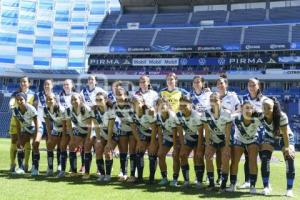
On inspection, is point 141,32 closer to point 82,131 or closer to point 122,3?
point 122,3

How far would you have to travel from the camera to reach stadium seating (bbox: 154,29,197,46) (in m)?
52.3

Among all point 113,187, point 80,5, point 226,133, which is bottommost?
point 113,187

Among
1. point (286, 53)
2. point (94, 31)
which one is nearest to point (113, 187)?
point (286, 53)

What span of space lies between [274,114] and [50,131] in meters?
5.17

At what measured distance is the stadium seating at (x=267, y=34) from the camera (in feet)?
159

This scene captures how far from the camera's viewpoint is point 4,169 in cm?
1121

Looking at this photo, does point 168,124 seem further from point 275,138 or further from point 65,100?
point 65,100

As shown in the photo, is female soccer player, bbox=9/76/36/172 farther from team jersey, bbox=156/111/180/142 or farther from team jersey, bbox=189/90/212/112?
team jersey, bbox=189/90/212/112

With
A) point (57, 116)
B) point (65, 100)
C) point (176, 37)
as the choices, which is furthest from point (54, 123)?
point (176, 37)

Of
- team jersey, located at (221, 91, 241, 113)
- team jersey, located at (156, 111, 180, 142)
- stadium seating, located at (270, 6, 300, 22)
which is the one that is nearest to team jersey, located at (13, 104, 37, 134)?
team jersey, located at (156, 111, 180, 142)

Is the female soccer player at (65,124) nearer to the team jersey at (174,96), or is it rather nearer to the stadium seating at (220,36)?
the team jersey at (174,96)

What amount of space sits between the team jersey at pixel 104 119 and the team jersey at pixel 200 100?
1784mm

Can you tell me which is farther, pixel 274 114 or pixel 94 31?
pixel 94 31

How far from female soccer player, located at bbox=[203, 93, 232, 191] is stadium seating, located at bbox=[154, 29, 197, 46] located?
143 feet
